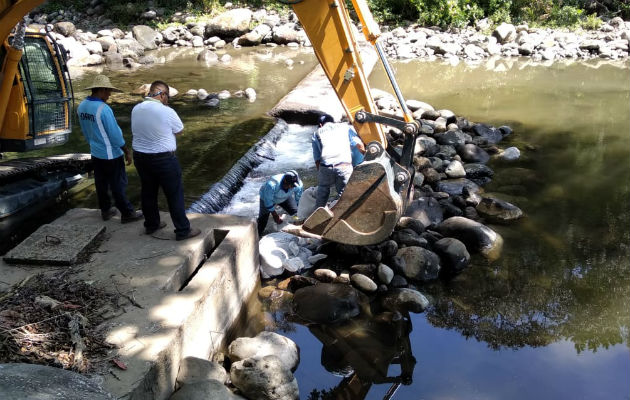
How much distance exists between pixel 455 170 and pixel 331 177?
10.7 feet

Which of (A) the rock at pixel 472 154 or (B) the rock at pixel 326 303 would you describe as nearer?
(B) the rock at pixel 326 303

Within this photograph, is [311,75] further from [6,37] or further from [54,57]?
[6,37]

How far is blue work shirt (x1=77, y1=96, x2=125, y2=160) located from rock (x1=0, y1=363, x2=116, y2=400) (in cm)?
285

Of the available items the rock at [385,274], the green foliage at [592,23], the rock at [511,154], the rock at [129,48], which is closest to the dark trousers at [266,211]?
the rock at [385,274]

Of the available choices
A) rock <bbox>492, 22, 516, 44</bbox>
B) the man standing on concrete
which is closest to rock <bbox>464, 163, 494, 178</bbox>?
the man standing on concrete

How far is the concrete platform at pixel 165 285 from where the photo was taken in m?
3.84

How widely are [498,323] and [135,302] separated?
11.6 ft

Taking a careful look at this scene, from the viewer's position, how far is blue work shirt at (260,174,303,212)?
6426 mm

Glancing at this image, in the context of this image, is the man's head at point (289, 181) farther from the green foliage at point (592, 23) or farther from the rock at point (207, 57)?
the green foliage at point (592, 23)

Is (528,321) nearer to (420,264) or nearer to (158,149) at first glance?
(420,264)

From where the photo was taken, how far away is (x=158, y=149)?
4.91 metres

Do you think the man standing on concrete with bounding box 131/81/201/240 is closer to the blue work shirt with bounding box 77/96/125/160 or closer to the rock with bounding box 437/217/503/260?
the blue work shirt with bounding box 77/96/125/160

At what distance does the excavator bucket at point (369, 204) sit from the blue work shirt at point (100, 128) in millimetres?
2086

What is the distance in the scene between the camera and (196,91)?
13.9m
